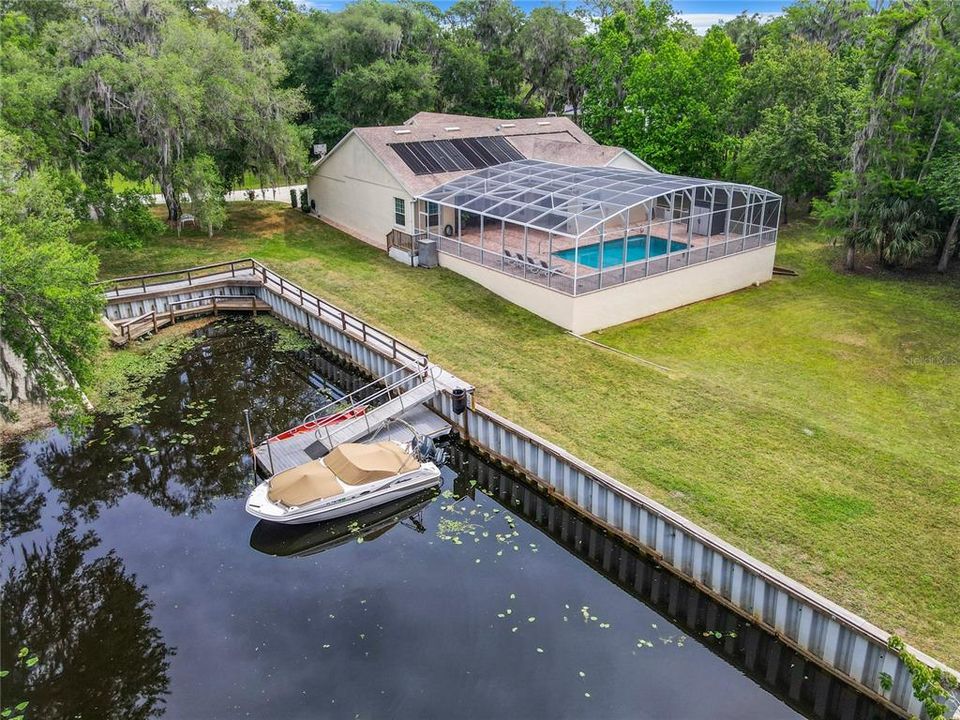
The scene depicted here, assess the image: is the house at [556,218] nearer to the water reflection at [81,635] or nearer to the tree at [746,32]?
the water reflection at [81,635]

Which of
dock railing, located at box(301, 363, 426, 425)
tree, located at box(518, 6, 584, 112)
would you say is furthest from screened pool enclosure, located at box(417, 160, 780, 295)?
tree, located at box(518, 6, 584, 112)

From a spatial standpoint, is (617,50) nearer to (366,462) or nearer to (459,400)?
(459,400)

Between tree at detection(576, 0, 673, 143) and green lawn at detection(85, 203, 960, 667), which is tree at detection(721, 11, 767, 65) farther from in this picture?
green lawn at detection(85, 203, 960, 667)

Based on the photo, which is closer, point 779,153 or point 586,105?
point 779,153

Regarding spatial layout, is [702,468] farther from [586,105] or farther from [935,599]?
[586,105]

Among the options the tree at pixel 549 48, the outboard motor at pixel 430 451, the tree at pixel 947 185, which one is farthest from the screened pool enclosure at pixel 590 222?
→ the tree at pixel 549 48

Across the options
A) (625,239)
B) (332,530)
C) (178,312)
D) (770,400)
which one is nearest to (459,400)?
(332,530)

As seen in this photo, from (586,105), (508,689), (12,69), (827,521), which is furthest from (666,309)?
(12,69)
